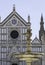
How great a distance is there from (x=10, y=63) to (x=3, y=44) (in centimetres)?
314

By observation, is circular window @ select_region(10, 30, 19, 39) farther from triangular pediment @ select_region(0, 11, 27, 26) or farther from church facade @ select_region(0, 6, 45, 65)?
triangular pediment @ select_region(0, 11, 27, 26)

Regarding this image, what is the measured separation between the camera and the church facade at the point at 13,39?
5119 centimetres

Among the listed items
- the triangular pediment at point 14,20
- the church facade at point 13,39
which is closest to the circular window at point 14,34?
the church facade at point 13,39

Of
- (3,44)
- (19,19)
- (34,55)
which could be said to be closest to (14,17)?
(19,19)

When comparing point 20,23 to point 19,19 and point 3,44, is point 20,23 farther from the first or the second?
point 3,44

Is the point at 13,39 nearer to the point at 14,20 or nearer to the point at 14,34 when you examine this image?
the point at 14,34

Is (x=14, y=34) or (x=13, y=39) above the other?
(x=14, y=34)

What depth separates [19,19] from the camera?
51.5 meters

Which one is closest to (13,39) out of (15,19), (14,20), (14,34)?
→ (14,34)

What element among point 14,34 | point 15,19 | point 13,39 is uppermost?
point 15,19

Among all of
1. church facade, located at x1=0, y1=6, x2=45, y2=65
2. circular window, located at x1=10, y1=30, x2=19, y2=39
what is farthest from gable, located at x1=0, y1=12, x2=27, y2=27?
circular window, located at x1=10, y1=30, x2=19, y2=39

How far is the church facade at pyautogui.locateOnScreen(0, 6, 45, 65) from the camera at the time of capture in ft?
168

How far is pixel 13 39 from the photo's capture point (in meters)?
51.5

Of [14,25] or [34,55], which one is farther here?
[14,25]
